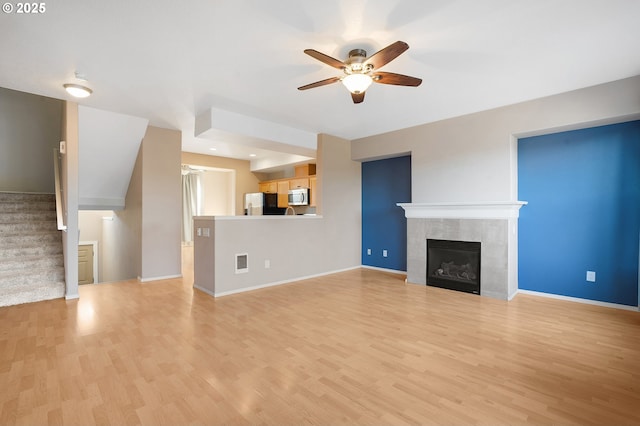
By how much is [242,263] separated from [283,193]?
385 centimetres

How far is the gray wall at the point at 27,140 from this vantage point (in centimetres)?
559

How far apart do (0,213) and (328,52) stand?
601cm

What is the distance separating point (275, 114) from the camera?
460 centimetres

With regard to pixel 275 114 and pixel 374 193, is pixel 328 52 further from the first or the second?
pixel 374 193

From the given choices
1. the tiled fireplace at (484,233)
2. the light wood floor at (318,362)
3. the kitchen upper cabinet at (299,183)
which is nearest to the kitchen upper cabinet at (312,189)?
the kitchen upper cabinet at (299,183)

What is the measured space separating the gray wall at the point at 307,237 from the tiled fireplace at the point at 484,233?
1605mm

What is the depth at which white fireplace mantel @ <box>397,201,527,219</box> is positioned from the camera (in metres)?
4.15

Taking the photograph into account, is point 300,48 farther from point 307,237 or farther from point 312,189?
point 312,189

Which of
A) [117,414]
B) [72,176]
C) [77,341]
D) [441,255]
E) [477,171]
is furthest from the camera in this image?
[441,255]

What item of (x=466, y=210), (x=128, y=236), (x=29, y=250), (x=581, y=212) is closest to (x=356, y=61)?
(x=466, y=210)

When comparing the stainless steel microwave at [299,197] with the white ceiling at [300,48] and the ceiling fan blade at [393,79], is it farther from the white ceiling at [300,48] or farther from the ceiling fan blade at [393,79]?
the ceiling fan blade at [393,79]

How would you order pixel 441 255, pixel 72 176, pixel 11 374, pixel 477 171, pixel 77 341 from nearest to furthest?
pixel 11 374
pixel 77 341
pixel 72 176
pixel 477 171
pixel 441 255

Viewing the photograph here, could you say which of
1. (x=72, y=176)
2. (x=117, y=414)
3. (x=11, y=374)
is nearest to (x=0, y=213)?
(x=72, y=176)

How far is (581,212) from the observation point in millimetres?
3996
